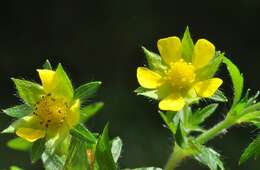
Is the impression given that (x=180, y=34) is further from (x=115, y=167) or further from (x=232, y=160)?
(x=115, y=167)

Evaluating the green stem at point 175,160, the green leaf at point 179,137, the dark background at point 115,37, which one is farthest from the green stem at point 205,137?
the dark background at point 115,37

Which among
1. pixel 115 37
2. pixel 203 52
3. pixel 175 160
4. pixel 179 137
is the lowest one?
pixel 115 37

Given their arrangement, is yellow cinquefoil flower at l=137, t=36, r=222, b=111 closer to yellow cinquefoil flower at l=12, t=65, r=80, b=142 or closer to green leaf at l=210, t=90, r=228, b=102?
green leaf at l=210, t=90, r=228, b=102

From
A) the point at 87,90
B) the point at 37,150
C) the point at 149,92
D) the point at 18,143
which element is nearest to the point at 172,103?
the point at 149,92

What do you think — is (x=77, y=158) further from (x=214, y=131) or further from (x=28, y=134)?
(x=214, y=131)

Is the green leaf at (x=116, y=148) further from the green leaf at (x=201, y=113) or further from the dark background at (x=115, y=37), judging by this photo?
the dark background at (x=115, y=37)

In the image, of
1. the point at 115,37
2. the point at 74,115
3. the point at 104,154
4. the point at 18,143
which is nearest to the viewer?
the point at 104,154

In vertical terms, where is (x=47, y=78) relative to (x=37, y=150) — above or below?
above

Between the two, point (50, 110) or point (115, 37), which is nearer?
point (50, 110)
